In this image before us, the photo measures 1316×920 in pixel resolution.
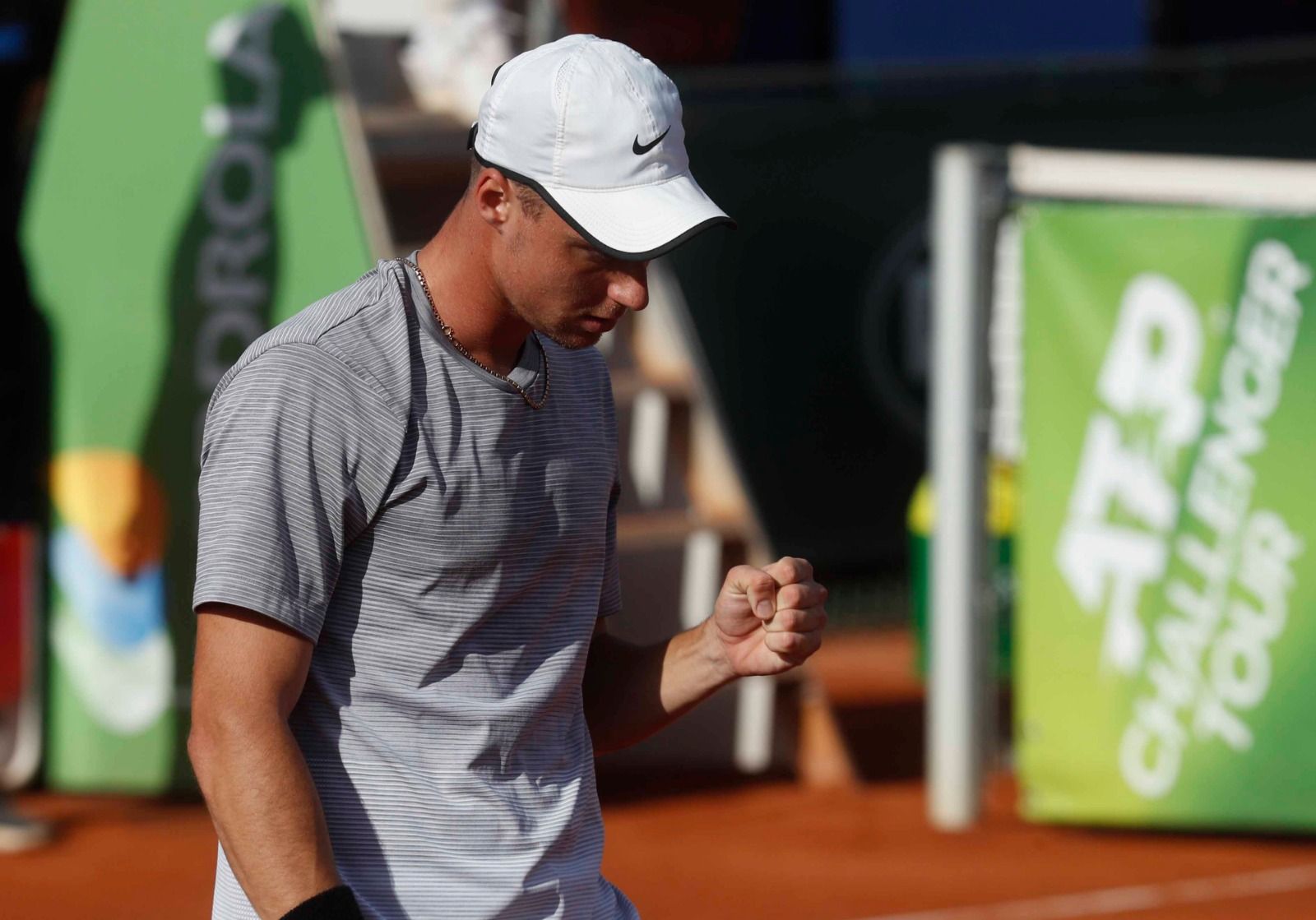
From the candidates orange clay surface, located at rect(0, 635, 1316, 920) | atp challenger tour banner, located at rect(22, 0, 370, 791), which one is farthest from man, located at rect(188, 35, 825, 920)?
atp challenger tour banner, located at rect(22, 0, 370, 791)

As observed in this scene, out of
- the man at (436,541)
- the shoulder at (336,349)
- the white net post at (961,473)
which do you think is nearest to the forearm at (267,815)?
the man at (436,541)

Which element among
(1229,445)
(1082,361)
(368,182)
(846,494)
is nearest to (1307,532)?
(1229,445)

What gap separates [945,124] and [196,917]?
245 inches

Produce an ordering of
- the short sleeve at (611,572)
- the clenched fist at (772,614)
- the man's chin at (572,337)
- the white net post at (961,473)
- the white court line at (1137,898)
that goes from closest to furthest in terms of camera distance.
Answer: the man's chin at (572,337) → the clenched fist at (772,614) → the short sleeve at (611,572) → the white court line at (1137,898) → the white net post at (961,473)

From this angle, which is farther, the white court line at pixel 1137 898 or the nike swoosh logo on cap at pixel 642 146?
the white court line at pixel 1137 898

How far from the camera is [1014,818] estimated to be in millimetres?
6336

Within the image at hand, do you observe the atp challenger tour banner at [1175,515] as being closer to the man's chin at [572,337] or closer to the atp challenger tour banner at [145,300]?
the atp challenger tour banner at [145,300]

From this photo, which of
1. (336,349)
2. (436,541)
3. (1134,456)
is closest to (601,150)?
(336,349)

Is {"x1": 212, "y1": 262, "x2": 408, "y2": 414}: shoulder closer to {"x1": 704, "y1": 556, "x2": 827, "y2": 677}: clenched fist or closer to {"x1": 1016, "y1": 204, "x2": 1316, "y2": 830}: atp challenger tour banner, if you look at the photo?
{"x1": 704, "y1": 556, "x2": 827, "y2": 677}: clenched fist

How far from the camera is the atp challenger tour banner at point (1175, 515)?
19.2 ft

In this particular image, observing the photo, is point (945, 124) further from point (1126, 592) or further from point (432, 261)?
point (432, 261)

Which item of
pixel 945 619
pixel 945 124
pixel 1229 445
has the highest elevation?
pixel 945 124

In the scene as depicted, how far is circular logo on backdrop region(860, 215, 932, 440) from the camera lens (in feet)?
31.7

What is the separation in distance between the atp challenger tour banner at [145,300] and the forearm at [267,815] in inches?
177
